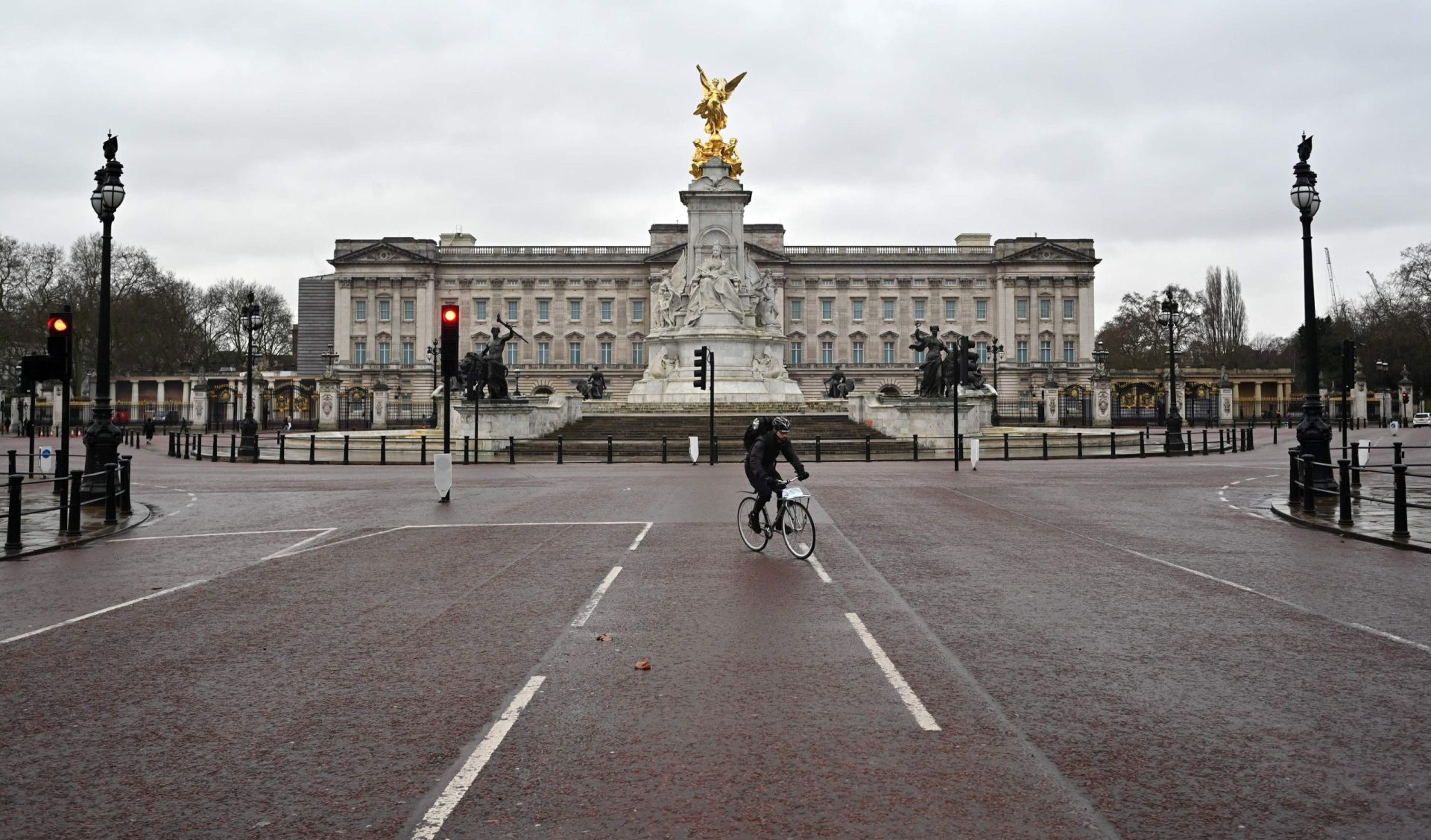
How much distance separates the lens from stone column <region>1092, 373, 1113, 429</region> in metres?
87.1

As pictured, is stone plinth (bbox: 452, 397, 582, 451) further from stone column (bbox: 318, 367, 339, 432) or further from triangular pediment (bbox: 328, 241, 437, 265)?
triangular pediment (bbox: 328, 241, 437, 265)

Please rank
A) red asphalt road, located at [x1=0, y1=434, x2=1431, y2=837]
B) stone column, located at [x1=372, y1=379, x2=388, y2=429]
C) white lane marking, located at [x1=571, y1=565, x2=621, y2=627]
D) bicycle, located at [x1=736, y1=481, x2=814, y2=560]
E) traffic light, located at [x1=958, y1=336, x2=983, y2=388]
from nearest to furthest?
red asphalt road, located at [x1=0, y1=434, x2=1431, y2=837] < white lane marking, located at [x1=571, y1=565, x2=621, y2=627] < bicycle, located at [x1=736, y1=481, x2=814, y2=560] < traffic light, located at [x1=958, y1=336, x2=983, y2=388] < stone column, located at [x1=372, y1=379, x2=388, y2=429]

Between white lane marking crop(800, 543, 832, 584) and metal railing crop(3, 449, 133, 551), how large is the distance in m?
9.45

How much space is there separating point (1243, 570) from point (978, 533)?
393 centimetres

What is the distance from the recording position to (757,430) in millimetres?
13469

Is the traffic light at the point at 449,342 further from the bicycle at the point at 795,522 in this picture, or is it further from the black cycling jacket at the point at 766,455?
the bicycle at the point at 795,522

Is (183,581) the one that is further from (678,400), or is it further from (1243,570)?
(678,400)

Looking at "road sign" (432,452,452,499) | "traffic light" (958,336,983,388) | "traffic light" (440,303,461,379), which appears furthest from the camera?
"traffic light" (958,336,983,388)

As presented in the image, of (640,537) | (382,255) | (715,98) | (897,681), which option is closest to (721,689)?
(897,681)

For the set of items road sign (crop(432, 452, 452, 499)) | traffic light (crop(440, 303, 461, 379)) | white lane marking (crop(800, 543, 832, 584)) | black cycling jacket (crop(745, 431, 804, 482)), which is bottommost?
white lane marking (crop(800, 543, 832, 584))

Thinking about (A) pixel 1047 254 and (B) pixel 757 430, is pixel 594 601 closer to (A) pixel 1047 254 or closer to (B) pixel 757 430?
(B) pixel 757 430

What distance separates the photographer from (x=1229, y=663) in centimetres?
734

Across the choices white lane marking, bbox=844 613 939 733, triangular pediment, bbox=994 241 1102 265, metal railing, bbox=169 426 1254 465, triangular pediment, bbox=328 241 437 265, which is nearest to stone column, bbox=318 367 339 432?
triangular pediment, bbox=328 241 437 265

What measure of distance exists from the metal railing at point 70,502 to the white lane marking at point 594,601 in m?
7.58
